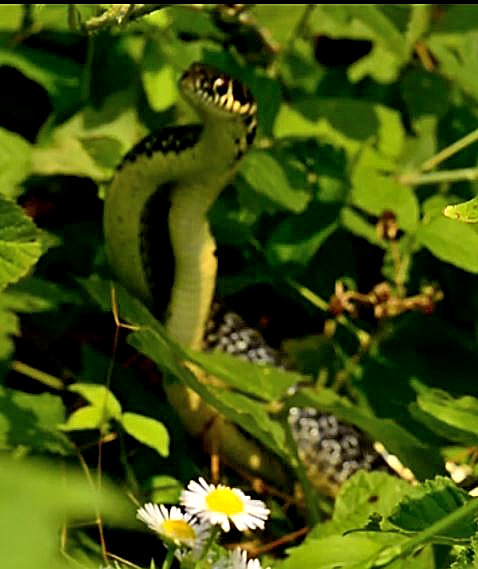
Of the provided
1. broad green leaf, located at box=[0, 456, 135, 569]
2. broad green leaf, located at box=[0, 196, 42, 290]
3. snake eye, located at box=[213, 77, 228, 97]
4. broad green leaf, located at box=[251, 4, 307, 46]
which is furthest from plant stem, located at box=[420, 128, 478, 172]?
broad green leaf, located at box=[0, 456, 135, 569]

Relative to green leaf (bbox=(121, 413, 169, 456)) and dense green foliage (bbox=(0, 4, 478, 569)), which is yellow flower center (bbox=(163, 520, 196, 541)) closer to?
dense green foliage (bbox=(0, 4, 478, 569))

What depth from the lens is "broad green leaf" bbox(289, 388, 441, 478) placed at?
145 centimetres

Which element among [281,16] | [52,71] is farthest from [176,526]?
[281,16]

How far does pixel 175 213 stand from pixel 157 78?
0.34 meters

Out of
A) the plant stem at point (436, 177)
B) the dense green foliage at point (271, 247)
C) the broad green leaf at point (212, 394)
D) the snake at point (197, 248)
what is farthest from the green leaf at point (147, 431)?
the plant stem at point (436, 177)

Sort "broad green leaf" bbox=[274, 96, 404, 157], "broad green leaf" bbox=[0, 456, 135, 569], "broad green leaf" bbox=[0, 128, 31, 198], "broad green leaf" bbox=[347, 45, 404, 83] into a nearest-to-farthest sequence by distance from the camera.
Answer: "broad green leaf" bbox=[0, 456, 135, 569], "broad green leaf" bbox=[0, 128, 31, 198], "broad green leaf" bbox=[274, 96, 404, 157], "broad green leaf" bbox=[347, 45, 404, 83]

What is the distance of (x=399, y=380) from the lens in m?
2.06

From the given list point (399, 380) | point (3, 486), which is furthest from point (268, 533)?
point (3, 486)

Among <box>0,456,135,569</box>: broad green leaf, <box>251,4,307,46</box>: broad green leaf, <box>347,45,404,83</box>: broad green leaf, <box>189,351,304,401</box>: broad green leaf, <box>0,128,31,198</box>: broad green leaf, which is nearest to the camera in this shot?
<box>0,456,135,569</box>: broad green leaf

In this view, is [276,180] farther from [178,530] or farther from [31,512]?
[31,512]

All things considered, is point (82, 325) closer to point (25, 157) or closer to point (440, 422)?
point (25, 157)

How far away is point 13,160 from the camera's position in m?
1.99

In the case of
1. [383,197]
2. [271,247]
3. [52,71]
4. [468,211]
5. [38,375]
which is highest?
[468,211]

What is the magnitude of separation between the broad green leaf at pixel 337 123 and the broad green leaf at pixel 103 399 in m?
0.70
